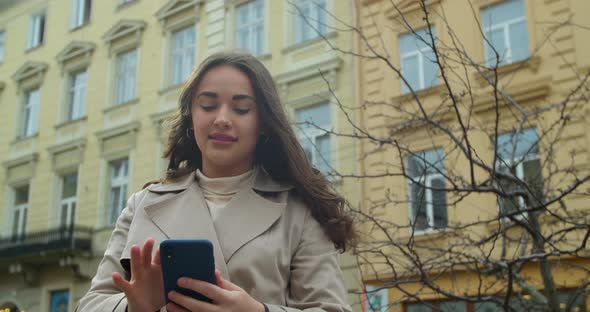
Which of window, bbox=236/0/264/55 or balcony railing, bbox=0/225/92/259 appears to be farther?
balcony railing, bbox=0/225/92/259

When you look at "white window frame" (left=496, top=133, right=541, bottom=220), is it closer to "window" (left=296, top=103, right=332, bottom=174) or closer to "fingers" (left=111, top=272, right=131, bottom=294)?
"window" (left=296, top=103, right=332, bottom=174)

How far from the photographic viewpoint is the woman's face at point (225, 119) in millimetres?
1888

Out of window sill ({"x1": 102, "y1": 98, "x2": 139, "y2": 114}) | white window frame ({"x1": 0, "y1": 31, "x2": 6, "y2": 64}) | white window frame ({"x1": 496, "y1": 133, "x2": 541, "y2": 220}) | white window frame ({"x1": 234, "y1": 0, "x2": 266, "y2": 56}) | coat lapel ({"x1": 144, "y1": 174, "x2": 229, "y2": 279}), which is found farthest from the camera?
white window frame ({"x1": 0, "y1": 31, "x2": 6, "y2": 64})

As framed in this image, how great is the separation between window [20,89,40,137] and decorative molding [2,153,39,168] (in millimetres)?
760

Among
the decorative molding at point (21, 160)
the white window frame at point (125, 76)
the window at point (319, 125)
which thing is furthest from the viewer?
the decorative molding at point (21, 160)

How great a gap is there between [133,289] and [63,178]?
16863 mm

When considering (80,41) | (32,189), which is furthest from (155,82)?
(32,189)

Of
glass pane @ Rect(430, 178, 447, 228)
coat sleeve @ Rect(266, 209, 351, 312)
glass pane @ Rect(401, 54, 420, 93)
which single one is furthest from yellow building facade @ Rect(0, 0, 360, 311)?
coat sleeve @ Rect(266, 209, 351, 312)

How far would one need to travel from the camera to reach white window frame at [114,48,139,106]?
16.4m

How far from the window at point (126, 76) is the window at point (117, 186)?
1649 millimetres

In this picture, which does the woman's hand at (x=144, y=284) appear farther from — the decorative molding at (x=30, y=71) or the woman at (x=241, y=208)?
the decorative molding at (x=30, y=71)

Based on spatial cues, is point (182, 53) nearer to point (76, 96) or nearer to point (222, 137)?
point (76, 96)

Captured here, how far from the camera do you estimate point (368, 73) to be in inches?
474

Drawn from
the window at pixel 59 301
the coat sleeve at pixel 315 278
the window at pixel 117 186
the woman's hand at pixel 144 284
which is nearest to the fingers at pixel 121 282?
the woman's hand at pixel 144 284
